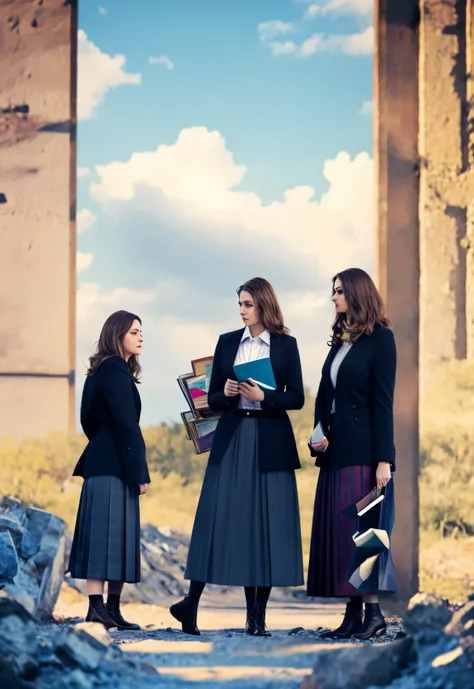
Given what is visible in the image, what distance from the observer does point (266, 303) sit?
4.29m

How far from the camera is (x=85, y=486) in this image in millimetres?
4504

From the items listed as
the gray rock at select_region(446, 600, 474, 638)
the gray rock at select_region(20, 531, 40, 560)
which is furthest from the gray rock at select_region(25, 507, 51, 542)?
the gray rock at select_region(446, 600, 474, 638)

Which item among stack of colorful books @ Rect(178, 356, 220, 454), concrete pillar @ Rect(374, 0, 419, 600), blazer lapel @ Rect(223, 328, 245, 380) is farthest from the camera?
concrete pillar @ Rect(374, 0, 419, 600)

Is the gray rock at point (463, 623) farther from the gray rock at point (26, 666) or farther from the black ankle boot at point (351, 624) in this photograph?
the gray rock at point (26, 666)

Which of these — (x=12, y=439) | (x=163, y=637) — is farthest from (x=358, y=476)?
(x=12, y=439)

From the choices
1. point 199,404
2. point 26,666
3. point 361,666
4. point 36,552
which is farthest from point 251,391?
point 36,552

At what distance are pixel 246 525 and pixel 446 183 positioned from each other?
3231 millimetres

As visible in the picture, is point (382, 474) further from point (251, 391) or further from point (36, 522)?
point (36, 522)

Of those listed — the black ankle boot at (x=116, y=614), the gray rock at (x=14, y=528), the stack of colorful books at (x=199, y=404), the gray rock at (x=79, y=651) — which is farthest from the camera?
the gray rock at (x=14, y=528)

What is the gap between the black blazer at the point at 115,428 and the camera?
442 cm

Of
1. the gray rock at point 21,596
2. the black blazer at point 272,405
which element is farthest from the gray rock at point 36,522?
the black blazer at point 272,405

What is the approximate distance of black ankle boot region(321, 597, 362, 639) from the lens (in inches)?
163

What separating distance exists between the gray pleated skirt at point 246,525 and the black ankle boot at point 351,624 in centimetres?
22

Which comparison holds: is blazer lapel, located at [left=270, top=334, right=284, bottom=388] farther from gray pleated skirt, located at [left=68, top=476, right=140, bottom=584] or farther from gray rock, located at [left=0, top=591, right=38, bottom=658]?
A: gray rock, located at [left=0, top=591, right=38, bottom=658]
